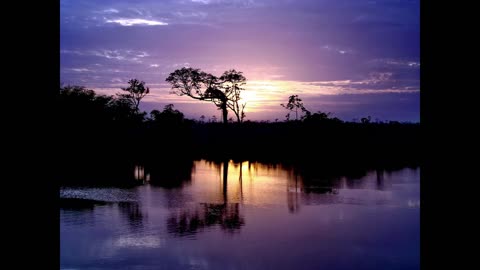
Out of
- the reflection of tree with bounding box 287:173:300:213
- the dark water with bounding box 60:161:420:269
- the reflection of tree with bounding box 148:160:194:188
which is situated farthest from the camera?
the reflection of tree with bounding box 148:160:194:188

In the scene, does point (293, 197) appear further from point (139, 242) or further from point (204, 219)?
point (139, 242)

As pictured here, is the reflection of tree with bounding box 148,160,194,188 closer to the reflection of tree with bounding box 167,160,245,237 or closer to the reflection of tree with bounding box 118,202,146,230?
the reflection of tree with bounding box 118,202,146,230

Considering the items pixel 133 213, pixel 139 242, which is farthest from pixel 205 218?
pixel 139 242

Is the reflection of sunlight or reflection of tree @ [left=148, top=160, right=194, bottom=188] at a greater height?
reflection of tree @ [left=148, top=160, right=194, bottom=188]

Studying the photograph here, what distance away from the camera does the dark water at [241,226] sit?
7629mm

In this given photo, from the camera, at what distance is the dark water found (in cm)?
763

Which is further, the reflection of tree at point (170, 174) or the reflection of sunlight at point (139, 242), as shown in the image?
the reflection of tree at point (170, 174)

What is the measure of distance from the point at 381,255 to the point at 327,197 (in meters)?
5.48

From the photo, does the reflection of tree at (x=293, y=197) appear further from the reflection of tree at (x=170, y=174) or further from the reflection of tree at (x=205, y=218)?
the reflection of tree at (x=170, y=174)

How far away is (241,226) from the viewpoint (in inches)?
384

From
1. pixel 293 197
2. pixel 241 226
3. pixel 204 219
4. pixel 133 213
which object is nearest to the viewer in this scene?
pixel 241 226

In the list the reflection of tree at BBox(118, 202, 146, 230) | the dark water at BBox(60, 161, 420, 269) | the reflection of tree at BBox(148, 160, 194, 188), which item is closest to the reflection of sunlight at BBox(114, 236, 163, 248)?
the dark water at BBox(60, 161, 420, 269)

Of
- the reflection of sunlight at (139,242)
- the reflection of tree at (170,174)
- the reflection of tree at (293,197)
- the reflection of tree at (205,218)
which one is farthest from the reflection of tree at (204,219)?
the reflection of tree at (170,174)
